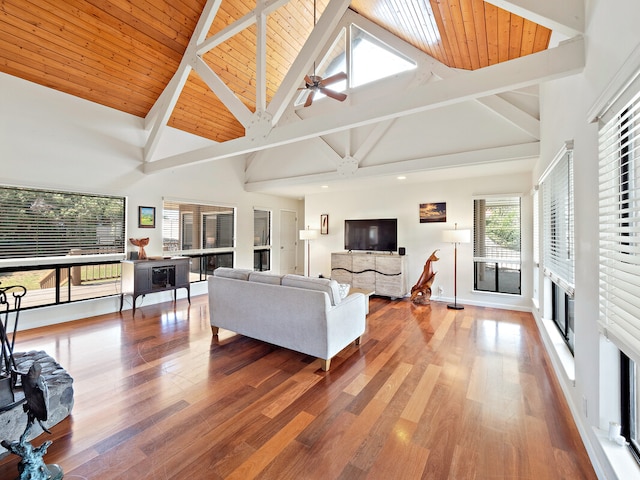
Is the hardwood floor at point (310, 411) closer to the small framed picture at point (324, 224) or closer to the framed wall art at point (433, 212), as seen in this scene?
the framed wall art at point (433, 212)

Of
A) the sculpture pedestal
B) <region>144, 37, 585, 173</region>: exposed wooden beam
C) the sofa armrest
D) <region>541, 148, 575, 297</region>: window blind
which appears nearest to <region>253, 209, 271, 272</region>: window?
<region>144, 37, 585, 173</region>: exposed wooden beam

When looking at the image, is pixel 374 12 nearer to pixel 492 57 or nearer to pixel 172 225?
pixel 492 57

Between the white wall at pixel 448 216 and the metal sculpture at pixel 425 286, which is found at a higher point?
the white wall at pixel 448 216

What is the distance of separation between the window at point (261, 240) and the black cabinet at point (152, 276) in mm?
2388

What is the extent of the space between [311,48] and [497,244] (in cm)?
446

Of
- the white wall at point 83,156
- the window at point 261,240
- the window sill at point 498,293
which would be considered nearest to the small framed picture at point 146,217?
the white wall at point 83,156

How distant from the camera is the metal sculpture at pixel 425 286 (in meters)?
5.23

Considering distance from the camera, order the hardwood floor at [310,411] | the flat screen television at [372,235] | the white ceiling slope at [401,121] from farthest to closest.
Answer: the flat screen television at [372,235]
the white ceiling slope at [401,121]
the hardwood floor at [310,411]

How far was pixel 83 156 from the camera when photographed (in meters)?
4.47

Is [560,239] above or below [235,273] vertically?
above

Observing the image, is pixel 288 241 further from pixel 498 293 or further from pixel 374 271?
pixel 498 293

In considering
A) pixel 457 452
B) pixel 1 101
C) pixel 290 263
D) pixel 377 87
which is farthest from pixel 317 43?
pixel 290 263

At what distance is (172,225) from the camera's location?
574 centimetres

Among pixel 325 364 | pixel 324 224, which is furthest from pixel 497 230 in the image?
pixel 325 364
